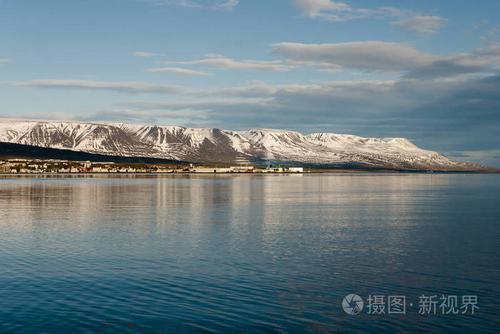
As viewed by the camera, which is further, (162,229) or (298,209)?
(298,209)

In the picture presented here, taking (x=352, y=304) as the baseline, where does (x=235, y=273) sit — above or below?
above

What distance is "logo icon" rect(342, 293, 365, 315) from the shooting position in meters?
22.7

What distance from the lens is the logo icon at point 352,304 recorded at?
22688 millimetres

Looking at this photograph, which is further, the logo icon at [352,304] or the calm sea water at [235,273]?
the logo icon at [352,304]

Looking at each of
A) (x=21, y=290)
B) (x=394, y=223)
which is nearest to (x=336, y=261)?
(x=21, y=290)

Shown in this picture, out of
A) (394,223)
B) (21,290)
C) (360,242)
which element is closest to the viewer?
(21,290)

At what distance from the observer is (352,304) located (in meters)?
23.5

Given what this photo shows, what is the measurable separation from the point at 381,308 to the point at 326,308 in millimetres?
2190

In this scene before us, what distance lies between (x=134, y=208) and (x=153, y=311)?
48.4m

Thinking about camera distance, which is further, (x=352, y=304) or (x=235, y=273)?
(x=235, y=273)

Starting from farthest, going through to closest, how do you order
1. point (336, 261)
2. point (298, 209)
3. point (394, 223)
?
point (298, 209) → point (394, 223) → point (336, 261)

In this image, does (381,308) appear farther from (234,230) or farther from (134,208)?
(134,208)

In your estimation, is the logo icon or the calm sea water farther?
the logo icon

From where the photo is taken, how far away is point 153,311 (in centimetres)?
2241
